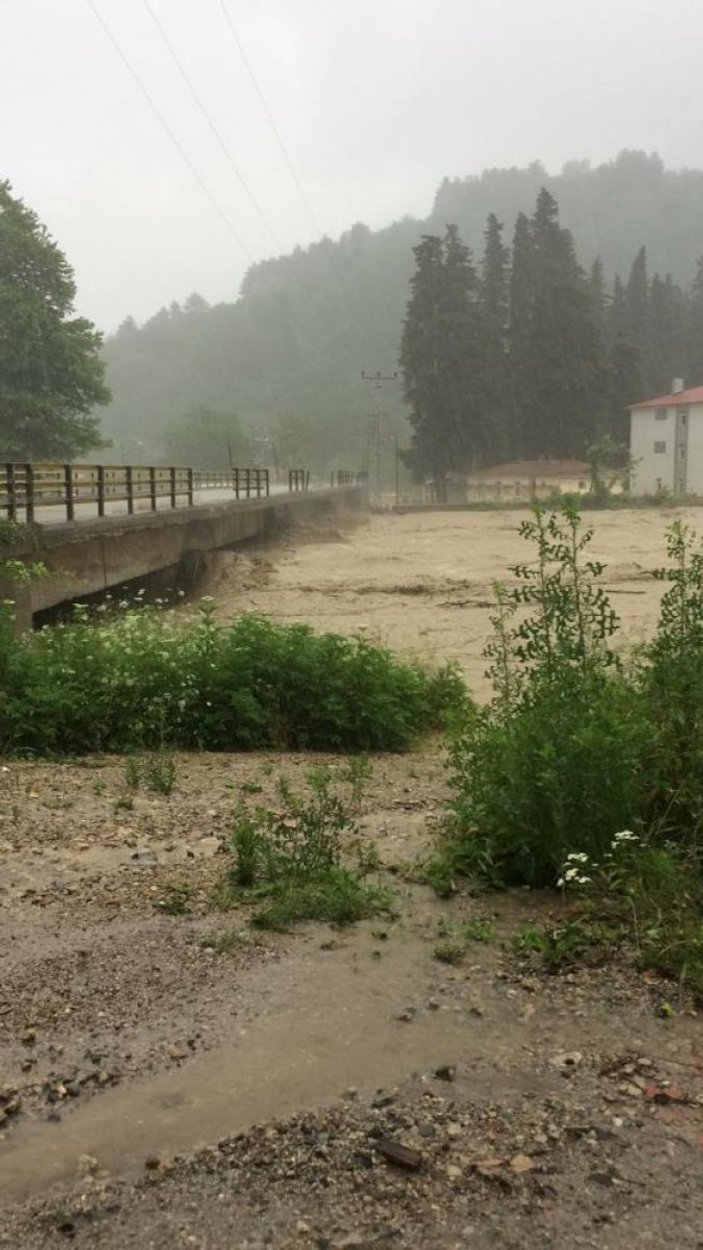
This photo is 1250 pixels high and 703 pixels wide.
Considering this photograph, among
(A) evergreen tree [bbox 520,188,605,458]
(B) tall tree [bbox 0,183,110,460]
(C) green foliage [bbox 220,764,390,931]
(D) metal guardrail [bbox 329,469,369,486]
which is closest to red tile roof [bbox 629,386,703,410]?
(A) evergreen tree [bbox 520,188,605,458]

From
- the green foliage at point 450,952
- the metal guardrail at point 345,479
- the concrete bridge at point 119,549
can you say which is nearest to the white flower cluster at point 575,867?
the green foliage at point 450,952

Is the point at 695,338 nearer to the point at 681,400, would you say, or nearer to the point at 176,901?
the point at 681,400

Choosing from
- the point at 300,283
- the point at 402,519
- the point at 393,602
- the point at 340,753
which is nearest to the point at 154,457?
the point at 300,283

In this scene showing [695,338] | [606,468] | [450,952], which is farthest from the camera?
[695,338]

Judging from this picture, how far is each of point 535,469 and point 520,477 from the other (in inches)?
61.3

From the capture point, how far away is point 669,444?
73312mm

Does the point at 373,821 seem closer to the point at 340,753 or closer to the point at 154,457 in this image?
the point at 340,753

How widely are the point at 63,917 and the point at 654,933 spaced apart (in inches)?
108

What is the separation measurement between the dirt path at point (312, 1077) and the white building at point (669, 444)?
226ft

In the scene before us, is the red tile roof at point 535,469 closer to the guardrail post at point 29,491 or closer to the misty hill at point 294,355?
the misty hill at point 294,355

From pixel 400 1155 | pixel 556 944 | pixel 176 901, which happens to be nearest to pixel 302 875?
pixel 176 901

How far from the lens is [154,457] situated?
487 ft

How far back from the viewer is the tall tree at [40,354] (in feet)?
142

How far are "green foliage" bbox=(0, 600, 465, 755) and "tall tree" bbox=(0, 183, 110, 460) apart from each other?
33.7 meters
